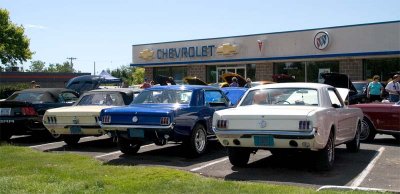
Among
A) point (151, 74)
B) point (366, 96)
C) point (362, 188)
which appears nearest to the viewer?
point (362, 188)

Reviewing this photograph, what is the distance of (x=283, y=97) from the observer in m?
8.23

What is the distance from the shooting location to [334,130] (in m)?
8.10

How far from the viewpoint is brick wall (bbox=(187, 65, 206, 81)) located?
95.1ft

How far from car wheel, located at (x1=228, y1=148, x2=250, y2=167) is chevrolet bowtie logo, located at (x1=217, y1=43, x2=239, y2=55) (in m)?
18.8

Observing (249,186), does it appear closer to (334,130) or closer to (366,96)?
(334,130)

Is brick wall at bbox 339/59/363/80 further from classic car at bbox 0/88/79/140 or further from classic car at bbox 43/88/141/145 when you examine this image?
classic car at bbox 0/88/79/140

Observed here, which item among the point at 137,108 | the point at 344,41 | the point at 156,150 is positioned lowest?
the point at 156,150

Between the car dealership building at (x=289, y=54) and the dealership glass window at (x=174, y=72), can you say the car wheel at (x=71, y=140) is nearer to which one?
the car dealership building at (x=289, y=54)

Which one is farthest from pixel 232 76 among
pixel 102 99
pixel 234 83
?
pixel 102 99

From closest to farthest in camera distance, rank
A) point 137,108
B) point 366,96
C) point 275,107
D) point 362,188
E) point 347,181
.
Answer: point 362,188, point 347,181, point 275,107, point 137,108, point 366,96

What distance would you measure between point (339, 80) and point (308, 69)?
26.5 ft

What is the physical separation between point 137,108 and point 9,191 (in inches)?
131

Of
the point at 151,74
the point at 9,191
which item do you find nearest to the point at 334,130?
the point at 9,191

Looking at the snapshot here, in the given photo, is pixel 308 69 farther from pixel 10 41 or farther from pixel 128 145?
pixel 10 41
